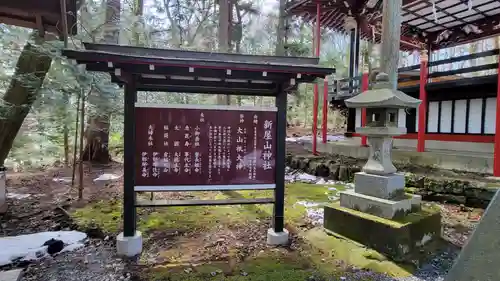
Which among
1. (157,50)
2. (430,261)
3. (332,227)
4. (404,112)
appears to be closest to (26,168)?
(157,50)

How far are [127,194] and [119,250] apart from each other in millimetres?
877

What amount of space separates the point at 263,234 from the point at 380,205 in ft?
6.95

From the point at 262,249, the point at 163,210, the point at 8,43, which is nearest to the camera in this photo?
the point at 262,249

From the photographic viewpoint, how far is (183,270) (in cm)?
404

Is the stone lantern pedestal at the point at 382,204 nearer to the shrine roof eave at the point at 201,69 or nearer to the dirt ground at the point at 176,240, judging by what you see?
the dirt ground at the point at 176,240

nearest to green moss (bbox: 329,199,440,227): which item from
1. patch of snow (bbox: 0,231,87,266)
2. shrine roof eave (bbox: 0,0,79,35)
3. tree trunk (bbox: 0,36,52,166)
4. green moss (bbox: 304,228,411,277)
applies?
green moss (bbox: 304,228,411,277)

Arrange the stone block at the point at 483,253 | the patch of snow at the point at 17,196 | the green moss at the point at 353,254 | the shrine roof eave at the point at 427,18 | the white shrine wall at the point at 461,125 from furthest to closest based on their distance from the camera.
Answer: the shrine roof eave at the point at 427,18 < the white shrine wall at the point at 461,125 < the patch of snow at the point at 17,196 < the green moss at the point at 353,254 < the stone block at the point at 483,253

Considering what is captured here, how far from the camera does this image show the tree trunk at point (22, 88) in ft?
23.1

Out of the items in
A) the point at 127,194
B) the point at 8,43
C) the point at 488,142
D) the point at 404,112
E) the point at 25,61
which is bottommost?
the point at 127,194

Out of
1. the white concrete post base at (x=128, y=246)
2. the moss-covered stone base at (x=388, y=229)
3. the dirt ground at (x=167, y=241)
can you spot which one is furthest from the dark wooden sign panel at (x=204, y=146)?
the moss-covered stone base at (x=388, y=229)

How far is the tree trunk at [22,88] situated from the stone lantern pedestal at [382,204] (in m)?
7.31

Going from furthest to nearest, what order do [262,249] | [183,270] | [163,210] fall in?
1. [163,210]
2. [262,249]
3. [183,270]

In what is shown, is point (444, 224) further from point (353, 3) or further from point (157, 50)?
point (353, 3)

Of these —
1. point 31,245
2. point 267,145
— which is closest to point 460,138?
point 267,145
